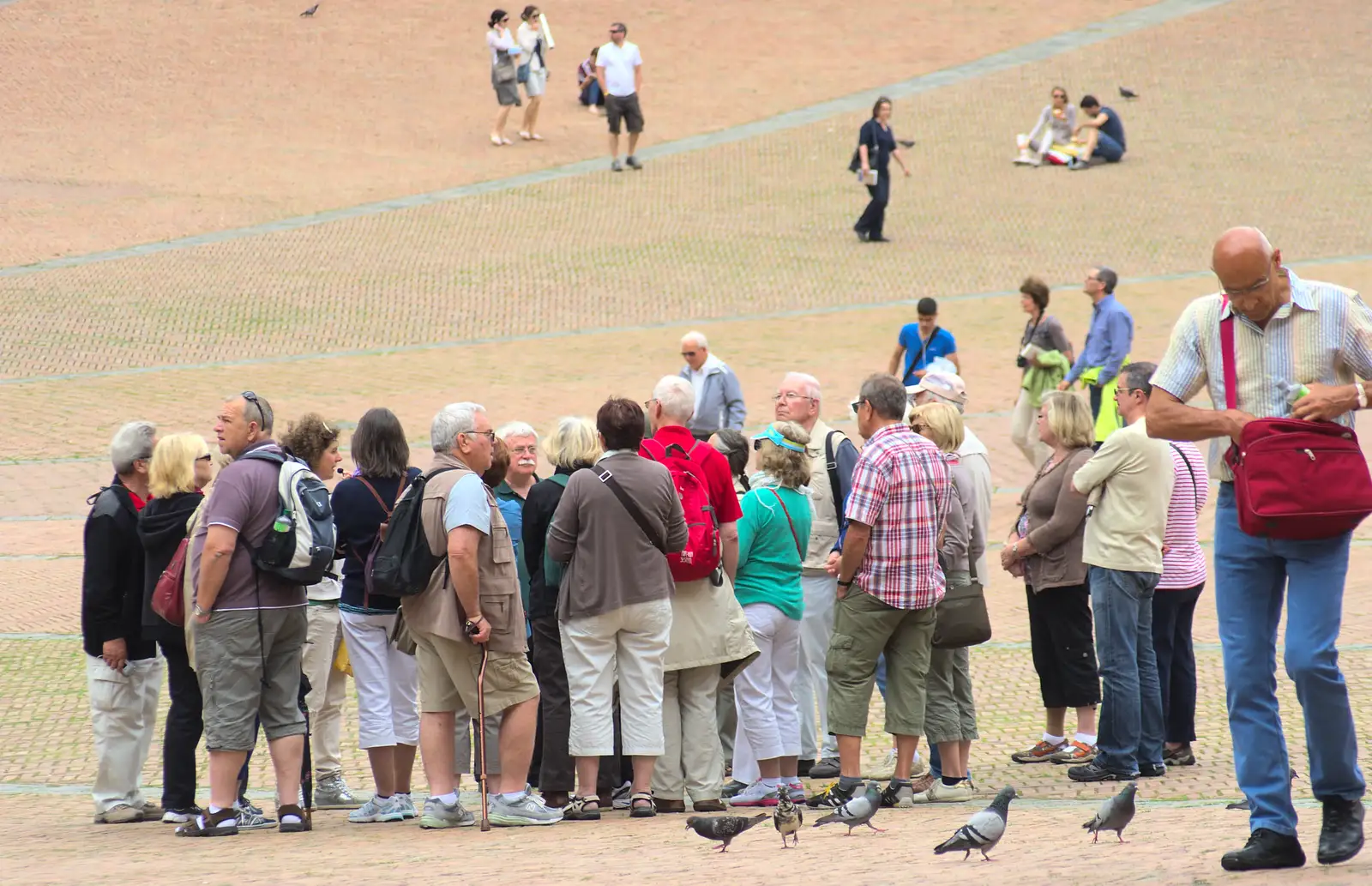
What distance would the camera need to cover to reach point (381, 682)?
7.19 meters

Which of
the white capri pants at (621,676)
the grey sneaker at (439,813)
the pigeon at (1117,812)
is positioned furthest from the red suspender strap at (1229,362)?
the grey sneaker at (439,813)

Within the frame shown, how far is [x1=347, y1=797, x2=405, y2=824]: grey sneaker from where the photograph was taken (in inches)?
278

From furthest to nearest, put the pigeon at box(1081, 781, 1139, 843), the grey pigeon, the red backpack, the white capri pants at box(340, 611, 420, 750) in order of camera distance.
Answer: the white capri pants at box(340, 611, 420, 750), the red backpack, the pigeon at box(1081, 781, 1139, 843), the grey pigeon

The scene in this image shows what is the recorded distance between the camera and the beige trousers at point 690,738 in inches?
283

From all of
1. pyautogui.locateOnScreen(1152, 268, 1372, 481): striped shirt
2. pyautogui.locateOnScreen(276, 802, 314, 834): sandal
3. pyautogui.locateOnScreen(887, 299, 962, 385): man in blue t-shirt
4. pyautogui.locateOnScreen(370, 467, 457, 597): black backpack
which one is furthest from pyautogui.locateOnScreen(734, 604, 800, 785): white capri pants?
pyautogui.locateOnScreen(887, 299, 962, 385): man in blue t-shirt

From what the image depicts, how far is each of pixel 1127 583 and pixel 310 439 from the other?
147 inches

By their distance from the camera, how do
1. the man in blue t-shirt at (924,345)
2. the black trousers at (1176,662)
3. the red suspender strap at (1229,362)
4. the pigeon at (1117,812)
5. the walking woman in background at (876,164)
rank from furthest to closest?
1. the walking woman in background at (876,164)
2. the man in blue t-shirt at (924,345)
3. the black trousers at (1176,662)
4. the pigeon at (1117,812)
5. the red suspender strap at (1229,362)

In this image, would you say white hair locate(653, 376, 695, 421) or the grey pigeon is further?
white hair locate(653, 376, 695, 421)

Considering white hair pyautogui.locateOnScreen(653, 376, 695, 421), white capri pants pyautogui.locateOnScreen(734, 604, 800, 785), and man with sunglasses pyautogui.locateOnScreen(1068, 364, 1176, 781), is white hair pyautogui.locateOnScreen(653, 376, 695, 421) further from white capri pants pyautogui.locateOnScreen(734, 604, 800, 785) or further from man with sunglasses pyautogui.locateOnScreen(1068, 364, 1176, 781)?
man with sunglasses pyautogui.locateOnScreen(1068, 364, 1176, 781)

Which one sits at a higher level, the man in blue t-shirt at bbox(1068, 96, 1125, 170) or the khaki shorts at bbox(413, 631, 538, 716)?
the man in blue t-shirt at bbox(1068, 96, 1125, 170)

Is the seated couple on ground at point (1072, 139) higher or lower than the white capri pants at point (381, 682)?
higher

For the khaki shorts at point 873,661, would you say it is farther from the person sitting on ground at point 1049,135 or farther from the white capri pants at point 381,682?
the person sitting on ground at point 1049,135

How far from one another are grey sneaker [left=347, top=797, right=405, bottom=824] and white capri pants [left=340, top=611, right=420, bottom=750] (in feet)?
0.80

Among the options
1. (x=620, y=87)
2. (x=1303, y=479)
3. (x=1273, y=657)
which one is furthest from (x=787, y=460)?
(x=620, y=87)
